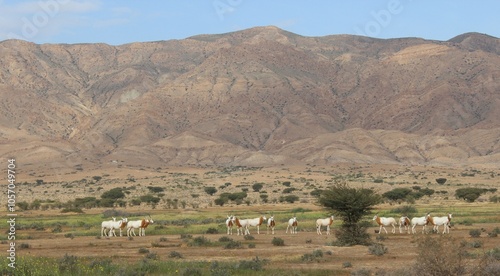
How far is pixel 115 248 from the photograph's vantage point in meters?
34.0

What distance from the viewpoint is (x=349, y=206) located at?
34938 millimetres

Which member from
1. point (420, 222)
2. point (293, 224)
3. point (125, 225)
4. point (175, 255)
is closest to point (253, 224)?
point (293, 224)

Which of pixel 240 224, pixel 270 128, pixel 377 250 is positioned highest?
pixel 270 128

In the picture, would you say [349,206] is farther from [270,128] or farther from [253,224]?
[270,128]

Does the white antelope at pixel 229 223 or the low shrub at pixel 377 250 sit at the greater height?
the white antelope at pixel 229 223

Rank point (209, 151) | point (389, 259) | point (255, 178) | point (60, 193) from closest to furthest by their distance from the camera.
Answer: point (389, 259) < point (60, 193) < point (255, 178) < point (209, 151)

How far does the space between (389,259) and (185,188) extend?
228ft

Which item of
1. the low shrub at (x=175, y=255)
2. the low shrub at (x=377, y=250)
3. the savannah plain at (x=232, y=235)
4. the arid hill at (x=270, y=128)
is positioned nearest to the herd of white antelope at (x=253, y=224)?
the savannah plain at (x=232, y=235)

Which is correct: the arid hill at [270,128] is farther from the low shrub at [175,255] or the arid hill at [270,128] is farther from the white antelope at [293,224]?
the low shrub at [175,255]

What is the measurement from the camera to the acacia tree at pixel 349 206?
34.5 meters

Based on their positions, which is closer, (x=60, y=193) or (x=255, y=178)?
(x=60, y=193)

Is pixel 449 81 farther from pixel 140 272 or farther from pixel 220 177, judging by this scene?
pixel 140 272

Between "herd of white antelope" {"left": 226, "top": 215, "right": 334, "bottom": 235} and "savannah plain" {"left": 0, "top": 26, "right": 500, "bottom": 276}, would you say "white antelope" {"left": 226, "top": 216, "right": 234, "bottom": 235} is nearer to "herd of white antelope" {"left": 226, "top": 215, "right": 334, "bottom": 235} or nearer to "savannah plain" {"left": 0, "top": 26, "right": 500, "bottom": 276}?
"herd of white antelope" {"left": 226, "top": 215, "right": 334, "bottom": 235}

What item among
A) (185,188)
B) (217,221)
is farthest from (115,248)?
(185,188)
